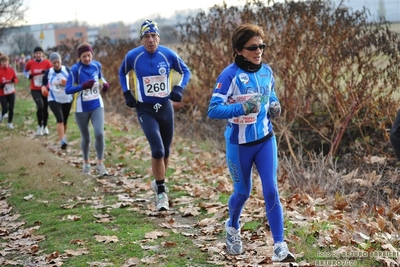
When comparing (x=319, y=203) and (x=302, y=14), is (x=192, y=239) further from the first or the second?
(x=302, y=14)

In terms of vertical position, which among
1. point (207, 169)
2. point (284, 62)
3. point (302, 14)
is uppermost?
point (302, 14)

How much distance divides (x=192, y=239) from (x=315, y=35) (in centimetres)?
603

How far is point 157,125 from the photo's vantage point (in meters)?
7.81

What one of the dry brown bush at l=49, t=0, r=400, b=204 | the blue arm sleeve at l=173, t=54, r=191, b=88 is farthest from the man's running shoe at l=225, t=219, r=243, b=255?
the dry brown bush at l=49, t=0, r=400, b=204

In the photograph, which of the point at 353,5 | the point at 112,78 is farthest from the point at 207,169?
the point at 112,78

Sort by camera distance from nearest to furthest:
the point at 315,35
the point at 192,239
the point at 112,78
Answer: the point at 192,239 < the point at 315,35 < the point at 112,78

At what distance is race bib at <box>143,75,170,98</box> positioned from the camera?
7797 mm

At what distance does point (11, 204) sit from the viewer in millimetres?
8734

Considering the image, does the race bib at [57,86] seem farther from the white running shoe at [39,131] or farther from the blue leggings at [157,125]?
the blue leggings at [157,125]

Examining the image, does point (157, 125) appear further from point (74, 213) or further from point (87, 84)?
point (87, 84)

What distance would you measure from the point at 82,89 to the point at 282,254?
559 centimetres

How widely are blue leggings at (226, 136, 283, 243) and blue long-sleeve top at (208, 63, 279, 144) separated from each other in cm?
10

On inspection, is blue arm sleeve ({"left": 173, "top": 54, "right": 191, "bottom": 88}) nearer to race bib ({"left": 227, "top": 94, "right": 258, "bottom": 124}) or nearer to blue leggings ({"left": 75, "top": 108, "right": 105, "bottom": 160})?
blue leggings ({"left": 75, "top": 108, "right": 105, "bottom": 160})

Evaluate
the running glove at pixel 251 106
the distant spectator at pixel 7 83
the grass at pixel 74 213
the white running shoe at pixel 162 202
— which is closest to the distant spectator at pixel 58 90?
the grass at pixel 74 213
